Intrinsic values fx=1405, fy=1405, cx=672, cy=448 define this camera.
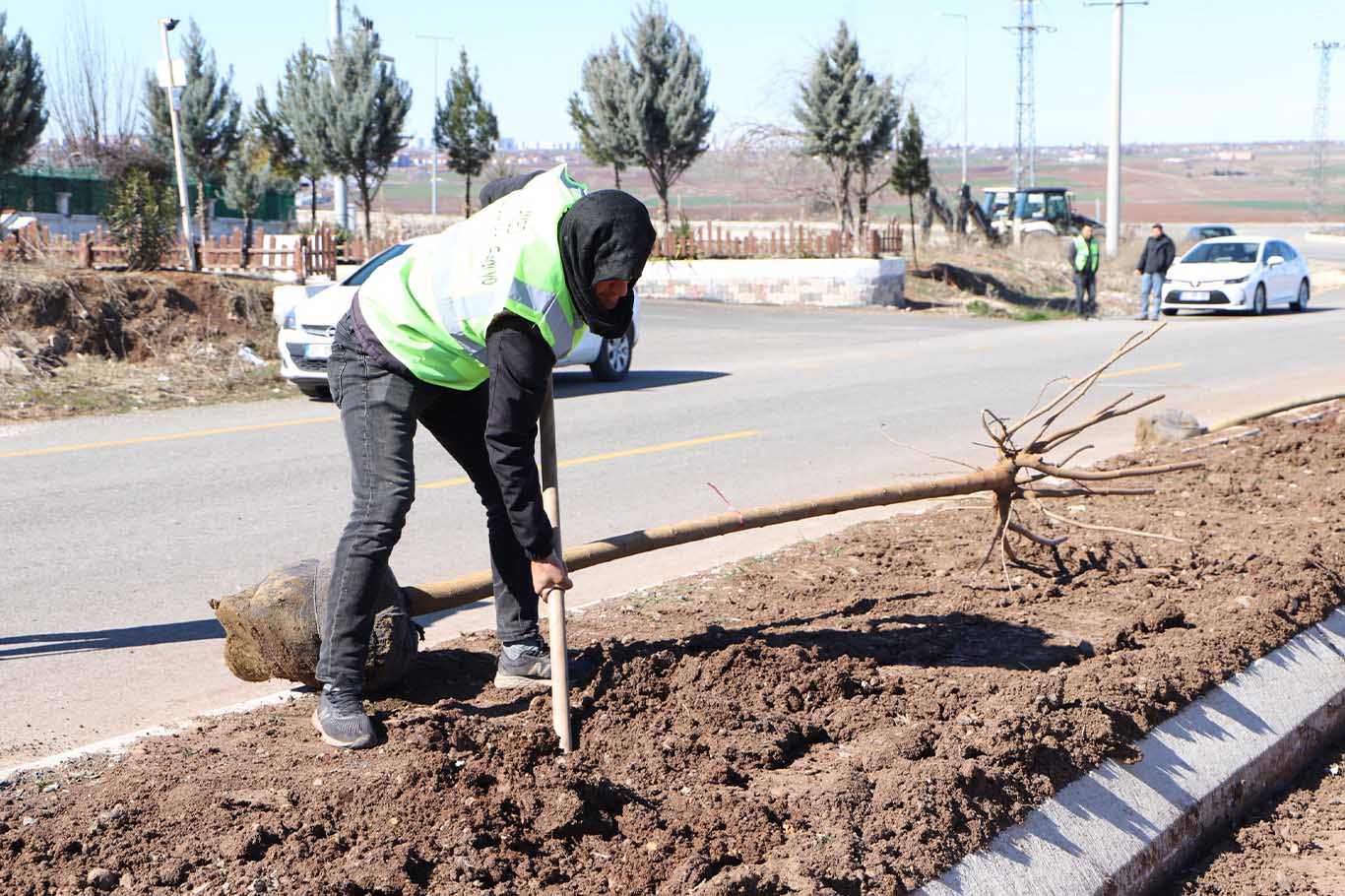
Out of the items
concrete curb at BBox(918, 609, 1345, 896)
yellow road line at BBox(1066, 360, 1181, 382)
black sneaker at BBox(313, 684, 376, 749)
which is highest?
black sneaker at BBox(313, 684, 376, 749)

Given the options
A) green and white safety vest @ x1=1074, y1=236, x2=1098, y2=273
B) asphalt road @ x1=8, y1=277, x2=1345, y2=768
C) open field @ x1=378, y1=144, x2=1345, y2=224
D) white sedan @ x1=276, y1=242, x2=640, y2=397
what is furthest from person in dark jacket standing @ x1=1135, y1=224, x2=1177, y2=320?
open field @ x1=378, y1=144, x2=1345, y2=224

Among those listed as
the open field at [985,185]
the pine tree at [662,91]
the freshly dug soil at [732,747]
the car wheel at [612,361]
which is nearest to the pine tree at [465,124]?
the open field at [985,185]

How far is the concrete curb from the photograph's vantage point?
343cm

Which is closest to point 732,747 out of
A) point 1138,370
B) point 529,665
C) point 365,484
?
point 529,665

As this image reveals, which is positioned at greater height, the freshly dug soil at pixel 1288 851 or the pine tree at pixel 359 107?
the pine tree at pixel 359 107

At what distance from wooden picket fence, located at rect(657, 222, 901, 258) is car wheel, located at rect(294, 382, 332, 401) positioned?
18.7m

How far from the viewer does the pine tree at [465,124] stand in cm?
4494

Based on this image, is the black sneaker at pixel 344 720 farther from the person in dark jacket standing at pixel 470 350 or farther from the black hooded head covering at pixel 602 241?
the black hooded head covering at pixel 602 241

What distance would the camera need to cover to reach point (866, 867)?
315 cm

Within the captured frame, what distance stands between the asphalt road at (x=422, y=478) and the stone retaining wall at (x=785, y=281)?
9.73 meters

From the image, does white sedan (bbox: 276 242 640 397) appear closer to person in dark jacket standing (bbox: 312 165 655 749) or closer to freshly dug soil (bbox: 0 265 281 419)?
freshly dug soil (bbox: 0 265 281 419)

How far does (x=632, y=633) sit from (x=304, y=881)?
2.22 meters

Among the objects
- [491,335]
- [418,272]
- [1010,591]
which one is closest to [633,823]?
[491,335]

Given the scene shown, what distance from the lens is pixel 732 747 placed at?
12.6 feet
